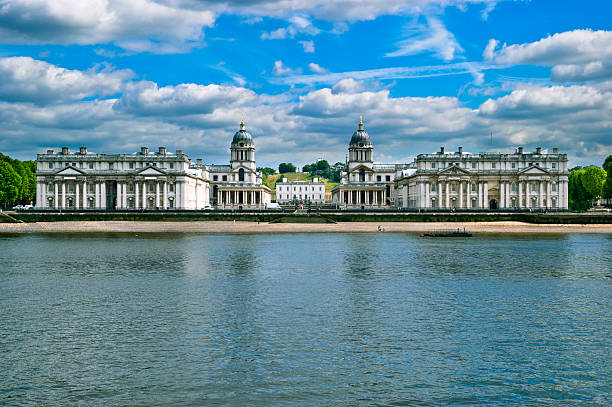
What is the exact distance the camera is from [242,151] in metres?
163

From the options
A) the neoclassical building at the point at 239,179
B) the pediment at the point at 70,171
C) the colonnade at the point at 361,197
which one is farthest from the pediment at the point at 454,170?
the pediment at the point at 70,171

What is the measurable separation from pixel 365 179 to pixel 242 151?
36.3 meters

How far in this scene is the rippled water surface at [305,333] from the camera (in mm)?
17594

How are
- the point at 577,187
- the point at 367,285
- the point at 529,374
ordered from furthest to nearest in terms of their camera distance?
the point at 577,187
the point at 367,285
the point at 529,374

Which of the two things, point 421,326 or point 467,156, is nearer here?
point 421,326

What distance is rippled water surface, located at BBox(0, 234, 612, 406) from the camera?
17594mm

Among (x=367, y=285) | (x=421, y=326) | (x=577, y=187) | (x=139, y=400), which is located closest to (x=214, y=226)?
(x=367, y=285)

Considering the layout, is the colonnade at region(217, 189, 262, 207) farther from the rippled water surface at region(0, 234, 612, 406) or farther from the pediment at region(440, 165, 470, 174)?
the rippled water surface at region(0, 234, 612, 406)

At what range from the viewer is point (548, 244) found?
69.7 m

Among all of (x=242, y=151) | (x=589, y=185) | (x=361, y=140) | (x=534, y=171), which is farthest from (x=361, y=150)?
(x=589, y=185)

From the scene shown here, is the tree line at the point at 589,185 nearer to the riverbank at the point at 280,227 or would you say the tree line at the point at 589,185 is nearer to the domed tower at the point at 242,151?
the riverbank at the point at 280,227

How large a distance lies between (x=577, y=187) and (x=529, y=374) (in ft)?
443

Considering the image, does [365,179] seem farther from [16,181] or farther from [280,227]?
[16,181]

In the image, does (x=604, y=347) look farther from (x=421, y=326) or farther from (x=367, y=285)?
(x=367, y=285)
